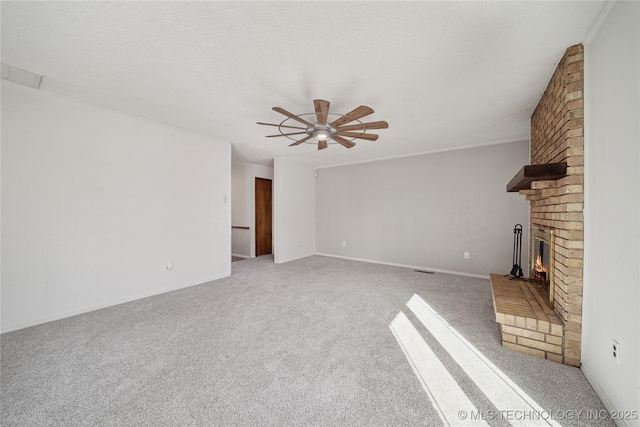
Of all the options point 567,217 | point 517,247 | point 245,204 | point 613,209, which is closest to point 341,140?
point 567,217

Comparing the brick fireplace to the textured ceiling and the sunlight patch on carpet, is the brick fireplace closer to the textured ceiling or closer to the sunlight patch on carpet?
the textured ceiling

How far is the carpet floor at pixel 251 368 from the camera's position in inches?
53.7

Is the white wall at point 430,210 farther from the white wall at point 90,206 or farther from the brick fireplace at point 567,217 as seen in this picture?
the white wall at point 90,206

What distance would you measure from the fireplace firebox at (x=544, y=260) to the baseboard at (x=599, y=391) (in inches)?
21.0

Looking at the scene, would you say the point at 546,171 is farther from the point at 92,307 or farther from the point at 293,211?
the point at 92,307

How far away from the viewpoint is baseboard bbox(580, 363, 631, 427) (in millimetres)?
1269

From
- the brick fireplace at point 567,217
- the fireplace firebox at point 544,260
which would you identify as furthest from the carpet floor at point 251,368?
the fireplace firebox at point 544,260

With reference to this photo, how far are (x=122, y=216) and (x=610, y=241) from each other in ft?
15.1

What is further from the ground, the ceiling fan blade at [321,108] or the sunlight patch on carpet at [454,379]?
the ceiling fan blade at [321,108]

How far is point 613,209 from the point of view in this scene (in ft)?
4.58

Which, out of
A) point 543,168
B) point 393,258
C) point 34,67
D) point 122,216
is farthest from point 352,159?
point 34,67

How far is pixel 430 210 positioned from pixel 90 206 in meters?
5.35

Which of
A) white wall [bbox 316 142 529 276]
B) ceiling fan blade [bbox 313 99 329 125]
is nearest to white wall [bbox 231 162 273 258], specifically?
white wall [bbox 316 142 529 276]

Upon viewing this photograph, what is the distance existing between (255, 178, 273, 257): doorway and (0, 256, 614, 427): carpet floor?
3155mm
